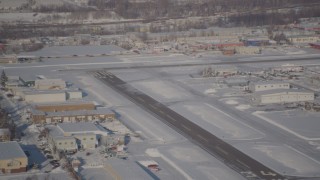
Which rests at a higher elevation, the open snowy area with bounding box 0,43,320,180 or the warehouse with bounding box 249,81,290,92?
the warehouse with bounding box 249,81,290,92

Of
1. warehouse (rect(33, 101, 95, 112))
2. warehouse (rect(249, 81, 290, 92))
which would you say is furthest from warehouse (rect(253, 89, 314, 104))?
warehouse (rect(33, 101, 95, 112))

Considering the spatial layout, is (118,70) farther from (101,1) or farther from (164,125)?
(101,1)

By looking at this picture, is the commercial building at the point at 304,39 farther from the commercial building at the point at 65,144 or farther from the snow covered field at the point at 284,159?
the commercial building at the point at 65,144

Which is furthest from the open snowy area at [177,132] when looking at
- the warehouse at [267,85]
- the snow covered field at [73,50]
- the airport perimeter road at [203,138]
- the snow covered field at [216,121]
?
the snow covered field at [73,50]

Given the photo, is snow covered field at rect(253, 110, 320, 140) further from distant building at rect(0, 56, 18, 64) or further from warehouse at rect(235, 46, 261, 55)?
distant building at rect(0, 56, 18, 64)

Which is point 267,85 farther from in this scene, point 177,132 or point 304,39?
point 304,39

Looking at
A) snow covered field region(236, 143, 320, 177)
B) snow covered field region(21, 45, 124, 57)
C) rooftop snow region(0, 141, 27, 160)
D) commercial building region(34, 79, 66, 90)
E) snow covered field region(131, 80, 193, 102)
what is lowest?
snow covered field region(236, 143, 320, 177)

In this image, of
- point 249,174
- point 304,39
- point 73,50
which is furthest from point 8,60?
point 249,174

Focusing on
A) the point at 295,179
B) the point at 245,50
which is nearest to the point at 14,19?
the point at 245,50
